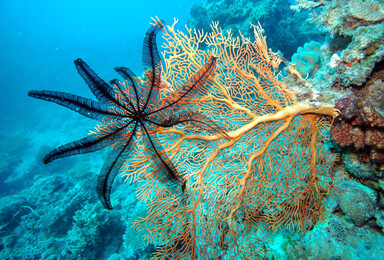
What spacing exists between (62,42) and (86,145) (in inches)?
4195

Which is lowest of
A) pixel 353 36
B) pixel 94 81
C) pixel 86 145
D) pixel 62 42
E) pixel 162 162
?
pixel 353 36

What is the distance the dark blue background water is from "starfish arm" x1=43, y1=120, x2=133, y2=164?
127 feet

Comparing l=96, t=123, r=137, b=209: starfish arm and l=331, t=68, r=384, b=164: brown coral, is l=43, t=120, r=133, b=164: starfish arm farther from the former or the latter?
l=331, t=68, r=384, b=164: brown coral

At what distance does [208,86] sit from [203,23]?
1482cm

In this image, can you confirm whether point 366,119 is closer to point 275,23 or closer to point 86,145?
point 86,145

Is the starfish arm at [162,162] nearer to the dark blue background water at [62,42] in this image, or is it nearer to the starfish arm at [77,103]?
the starfish arm at [77,103]

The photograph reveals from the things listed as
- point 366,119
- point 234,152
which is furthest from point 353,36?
point 234,152

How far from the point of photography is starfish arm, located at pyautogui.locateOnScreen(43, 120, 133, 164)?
7.37ft

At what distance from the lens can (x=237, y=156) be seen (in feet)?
11.2

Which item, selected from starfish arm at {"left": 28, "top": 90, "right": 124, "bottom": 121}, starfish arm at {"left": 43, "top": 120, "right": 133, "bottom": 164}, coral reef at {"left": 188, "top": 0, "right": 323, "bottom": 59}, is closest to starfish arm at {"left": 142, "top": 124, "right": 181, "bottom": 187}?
starfish arm at {"left": 43, "top": 120, "right": 133, "bottom": 164}

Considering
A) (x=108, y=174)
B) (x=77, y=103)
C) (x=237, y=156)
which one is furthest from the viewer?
(x=237, y=156)

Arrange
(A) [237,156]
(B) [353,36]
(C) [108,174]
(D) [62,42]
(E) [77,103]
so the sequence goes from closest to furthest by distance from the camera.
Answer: (E) [77,103] < (C) [108,174] < (B) [353,36] < (A) [237,156] < (D) [62,42]

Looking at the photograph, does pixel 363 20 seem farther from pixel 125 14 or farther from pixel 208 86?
pixel 125 14

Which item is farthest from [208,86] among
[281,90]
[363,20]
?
[363,20]
